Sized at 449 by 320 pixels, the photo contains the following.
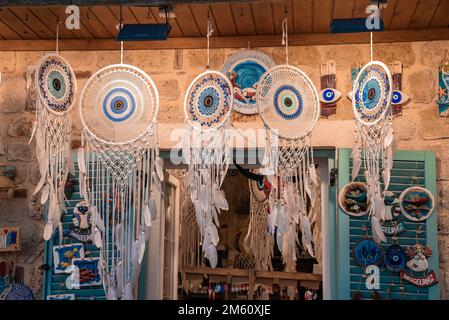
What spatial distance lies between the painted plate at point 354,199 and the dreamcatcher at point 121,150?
1132mm

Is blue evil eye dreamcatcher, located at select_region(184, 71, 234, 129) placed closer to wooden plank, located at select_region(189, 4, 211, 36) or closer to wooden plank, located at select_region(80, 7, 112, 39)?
wooden plank, located at select_region(189, 4, 211, 36)

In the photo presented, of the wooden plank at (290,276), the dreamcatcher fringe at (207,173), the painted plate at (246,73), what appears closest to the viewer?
the dreamcatcher fringe at (207,173)

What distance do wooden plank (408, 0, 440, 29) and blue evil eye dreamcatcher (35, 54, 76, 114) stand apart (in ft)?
6.71

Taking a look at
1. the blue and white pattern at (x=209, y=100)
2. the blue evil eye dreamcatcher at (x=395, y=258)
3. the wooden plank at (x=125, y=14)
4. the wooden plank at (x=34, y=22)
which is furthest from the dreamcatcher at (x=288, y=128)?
the wooden plank at (x=34, y=22)

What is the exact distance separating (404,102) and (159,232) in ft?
5.86

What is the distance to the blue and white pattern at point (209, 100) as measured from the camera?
4.09 meters

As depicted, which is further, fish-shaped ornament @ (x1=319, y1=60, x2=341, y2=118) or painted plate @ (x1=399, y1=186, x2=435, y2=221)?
fish-shaped ornament @ (x1=319, y1=60, x2=341, y2=118)

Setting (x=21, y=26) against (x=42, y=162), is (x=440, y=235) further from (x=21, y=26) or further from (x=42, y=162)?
(x=21, y=26)

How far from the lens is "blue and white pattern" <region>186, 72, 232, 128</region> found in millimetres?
4094

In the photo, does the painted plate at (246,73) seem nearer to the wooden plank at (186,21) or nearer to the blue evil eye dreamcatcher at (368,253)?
the wooden plank at (186,21)

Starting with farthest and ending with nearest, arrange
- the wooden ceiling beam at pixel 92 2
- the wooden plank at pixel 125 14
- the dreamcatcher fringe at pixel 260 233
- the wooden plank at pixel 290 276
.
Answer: the dreamcatcher fringe at pixel 260 233 < the wooden plank at pixel 290 276 < the wooden plank at pixel 125 14 < the wooden ceiling beam at pixel 92 2

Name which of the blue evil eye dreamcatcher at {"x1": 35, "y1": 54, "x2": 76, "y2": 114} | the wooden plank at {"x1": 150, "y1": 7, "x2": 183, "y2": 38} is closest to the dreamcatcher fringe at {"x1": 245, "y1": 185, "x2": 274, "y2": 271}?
the wooden plank at {"x1": 150, "y1": 7, "x2": 183, "y2": 38}

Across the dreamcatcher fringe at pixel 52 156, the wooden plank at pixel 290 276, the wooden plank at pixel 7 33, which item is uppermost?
the wooden plank at pixel 7 33

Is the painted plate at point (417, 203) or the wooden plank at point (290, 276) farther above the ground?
the painted plate at point (417, 203)
